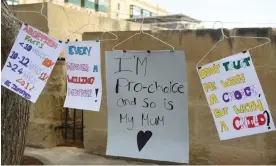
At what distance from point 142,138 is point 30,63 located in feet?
3.81

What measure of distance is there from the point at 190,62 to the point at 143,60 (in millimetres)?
1840

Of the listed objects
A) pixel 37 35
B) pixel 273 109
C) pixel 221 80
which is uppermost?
pixel 37 35

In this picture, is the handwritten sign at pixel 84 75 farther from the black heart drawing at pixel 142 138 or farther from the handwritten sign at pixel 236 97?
the handwritten sign at pixel 236 97

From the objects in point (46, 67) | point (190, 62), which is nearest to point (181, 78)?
point (46, 67)

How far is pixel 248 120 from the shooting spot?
2.53 m

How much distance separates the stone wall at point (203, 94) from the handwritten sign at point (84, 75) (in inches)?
74.6

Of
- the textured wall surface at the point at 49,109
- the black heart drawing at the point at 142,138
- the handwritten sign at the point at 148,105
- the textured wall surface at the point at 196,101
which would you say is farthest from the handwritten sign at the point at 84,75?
the textured wall surface at the point at 49,109

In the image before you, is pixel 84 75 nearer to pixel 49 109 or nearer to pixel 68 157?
pixel 68 157

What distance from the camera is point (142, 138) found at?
10.1 ft

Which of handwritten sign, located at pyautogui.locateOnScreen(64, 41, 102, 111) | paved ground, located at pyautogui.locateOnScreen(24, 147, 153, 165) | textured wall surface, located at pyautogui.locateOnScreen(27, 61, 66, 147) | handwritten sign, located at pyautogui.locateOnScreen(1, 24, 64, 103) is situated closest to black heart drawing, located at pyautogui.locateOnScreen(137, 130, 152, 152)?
handwritten sign, located at pyautogui.locateOnScreen(64, 41, 102, 111)

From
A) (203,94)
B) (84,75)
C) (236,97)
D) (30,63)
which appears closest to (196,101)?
(203,94)

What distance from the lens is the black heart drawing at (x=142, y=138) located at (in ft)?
10.0

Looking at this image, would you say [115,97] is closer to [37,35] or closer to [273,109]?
[37,35]

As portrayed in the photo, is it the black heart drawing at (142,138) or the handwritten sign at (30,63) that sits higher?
the handwritten sign at (30,63)
